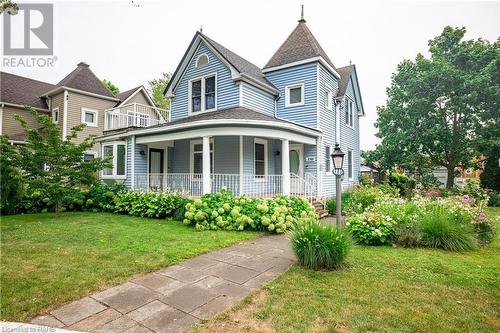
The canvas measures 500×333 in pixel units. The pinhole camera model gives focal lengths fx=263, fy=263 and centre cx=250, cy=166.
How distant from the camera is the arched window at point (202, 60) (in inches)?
530

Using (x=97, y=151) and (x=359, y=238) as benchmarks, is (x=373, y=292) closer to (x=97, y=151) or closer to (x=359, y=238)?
(x=359, y=238)

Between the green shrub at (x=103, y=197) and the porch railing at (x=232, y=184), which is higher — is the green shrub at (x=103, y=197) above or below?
below

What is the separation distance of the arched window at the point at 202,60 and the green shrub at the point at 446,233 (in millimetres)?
11665

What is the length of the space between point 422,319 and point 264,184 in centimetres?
886

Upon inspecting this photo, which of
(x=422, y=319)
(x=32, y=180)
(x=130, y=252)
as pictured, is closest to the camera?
(x=422, y=319)

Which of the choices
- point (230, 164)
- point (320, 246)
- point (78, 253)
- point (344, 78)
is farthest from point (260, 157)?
point (78, 253)

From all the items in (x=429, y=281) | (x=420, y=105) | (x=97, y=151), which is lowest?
(x=429, y=281)

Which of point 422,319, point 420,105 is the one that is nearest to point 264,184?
point 422,319

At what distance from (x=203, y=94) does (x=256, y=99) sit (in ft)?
9.55

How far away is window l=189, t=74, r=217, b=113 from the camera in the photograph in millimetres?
13289

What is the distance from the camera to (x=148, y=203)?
10258 mm

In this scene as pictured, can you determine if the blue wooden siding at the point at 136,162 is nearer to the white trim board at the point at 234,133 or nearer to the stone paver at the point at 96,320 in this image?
the white trim board at the point at 234,133

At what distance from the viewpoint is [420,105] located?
16828mm

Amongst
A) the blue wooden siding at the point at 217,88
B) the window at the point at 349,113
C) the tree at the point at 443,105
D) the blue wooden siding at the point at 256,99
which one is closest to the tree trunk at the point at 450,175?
the tree at the point at 443,105
